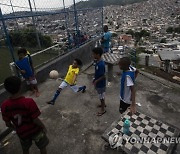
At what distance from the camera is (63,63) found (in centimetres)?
716

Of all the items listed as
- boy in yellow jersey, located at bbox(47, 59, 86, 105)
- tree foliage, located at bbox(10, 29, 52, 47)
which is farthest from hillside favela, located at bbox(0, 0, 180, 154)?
tree foliage, located at bbox(10, 29, 52, 47)

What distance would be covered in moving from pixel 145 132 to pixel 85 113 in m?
1.65

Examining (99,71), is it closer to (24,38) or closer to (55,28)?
(55,28)

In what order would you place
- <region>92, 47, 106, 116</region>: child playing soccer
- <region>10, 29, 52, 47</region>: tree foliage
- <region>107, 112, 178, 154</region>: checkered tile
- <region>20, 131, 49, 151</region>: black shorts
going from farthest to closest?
<region>10, 29, 52, 47</region>: tree foliage → <region>92, 47, 106, 116</region>: child playing soccer → <region>107, 112, 178, 154</region>: checkered tile → <region>20, 131, 49, 151</region>: black shorts

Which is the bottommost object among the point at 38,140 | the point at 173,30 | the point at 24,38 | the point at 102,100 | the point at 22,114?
the point at 173,30

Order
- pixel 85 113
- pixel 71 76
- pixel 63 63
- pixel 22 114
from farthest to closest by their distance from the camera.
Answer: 1. pixel 63 63
2. pixel 71 76
3. pixel 85 113
4. pixel 22 114

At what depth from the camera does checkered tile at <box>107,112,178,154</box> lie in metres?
3.15

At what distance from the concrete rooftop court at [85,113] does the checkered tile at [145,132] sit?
0.36 meters

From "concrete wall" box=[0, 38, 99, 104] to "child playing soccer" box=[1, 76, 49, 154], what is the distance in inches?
108

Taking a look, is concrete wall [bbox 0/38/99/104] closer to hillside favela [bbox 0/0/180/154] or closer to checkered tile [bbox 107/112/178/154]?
hillside favela [bbox 0/0/180/154]

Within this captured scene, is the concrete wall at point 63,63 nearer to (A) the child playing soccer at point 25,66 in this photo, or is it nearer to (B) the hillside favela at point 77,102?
(B) the hillside favela at point 77,102

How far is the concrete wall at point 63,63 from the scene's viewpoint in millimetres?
6180

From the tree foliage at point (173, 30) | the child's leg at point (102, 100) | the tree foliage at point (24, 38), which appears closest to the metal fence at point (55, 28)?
the tree foliage at point (24, 38)

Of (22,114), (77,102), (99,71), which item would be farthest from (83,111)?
(22,114)
